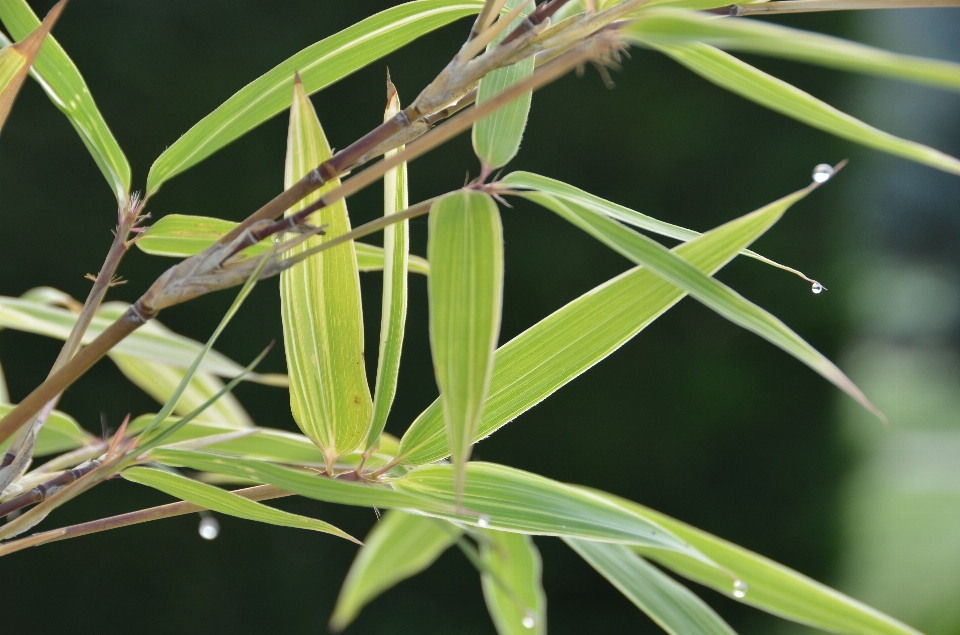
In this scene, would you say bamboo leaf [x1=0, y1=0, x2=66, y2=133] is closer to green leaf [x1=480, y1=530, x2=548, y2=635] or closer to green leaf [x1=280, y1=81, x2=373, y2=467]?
green leaf [x1=280, y1=81, x2=373, y2=467]

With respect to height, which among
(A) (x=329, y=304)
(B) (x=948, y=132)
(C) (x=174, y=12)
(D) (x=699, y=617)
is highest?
(B) (x=948, y=132)

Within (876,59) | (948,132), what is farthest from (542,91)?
(948,132)

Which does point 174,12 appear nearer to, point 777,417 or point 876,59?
point 777,417

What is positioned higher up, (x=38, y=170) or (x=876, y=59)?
(x=38, y=170)

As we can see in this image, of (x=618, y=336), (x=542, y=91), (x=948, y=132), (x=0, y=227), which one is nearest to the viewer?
(x=618, y=336)

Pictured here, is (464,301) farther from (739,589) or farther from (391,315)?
(739,589)

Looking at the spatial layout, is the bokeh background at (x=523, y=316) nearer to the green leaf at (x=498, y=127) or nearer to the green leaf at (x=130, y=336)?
the green leaf at (x=130, y=336)

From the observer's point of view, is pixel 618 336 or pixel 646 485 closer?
pixel 618 336

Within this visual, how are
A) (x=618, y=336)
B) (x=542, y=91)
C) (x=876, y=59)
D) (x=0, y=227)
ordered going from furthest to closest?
(x=542, y=91) → (x=0, y=227) → (x=618, y=336) → (x=876, y=59)
